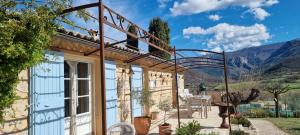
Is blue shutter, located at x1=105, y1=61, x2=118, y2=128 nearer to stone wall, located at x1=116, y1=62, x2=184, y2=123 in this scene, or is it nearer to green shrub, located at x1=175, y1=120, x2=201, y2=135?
stone wall, located at x1=116, y1=62, x2=184, y2=123

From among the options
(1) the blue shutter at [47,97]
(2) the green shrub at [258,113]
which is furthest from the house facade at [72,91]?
(2) the green shrub at [258,113]

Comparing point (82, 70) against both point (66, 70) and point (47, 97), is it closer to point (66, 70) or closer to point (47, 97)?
point (66, 70)

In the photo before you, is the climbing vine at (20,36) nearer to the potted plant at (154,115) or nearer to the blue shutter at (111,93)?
the blue shutter at (111,93)

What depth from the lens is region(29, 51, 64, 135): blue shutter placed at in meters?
4.84

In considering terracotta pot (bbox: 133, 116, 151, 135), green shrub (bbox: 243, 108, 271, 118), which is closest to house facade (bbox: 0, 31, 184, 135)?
terracotta pot (bbox: 133, 116, 151, 135)

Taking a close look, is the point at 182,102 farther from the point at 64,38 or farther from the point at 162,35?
the point at 64,38

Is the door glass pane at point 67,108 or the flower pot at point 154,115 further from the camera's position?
the flower pot at point 154,115

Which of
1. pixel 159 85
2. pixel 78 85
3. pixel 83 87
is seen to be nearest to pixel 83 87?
pixel 83 87

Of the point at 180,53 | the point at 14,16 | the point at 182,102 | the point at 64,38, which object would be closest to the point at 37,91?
the point at 64,38

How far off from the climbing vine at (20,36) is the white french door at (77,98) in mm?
2743

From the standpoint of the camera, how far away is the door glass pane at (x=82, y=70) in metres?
6.95

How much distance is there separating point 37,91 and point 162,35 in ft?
52.2

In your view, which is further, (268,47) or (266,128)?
(268,47)

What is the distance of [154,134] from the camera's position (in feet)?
28.1
